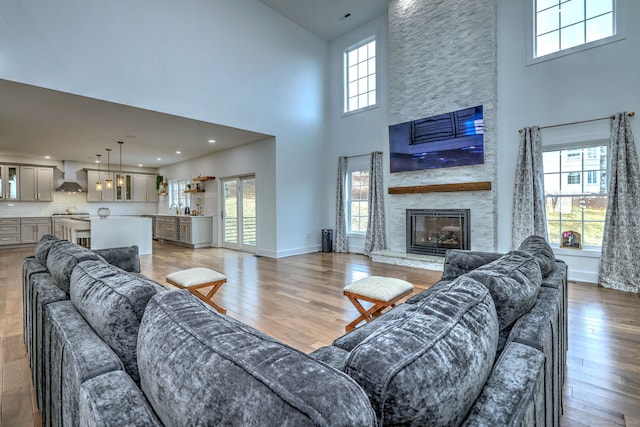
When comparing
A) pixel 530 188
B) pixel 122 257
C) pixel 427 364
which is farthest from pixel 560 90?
pixel 122 257

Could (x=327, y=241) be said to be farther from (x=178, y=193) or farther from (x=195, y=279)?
(x=178, y=193)

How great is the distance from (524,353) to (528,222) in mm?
4602

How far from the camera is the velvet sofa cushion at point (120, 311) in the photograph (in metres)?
1.02

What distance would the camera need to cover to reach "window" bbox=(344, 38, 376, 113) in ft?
23.2

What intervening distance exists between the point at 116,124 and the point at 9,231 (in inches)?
223

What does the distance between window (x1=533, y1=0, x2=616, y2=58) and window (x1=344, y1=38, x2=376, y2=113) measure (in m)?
3.15

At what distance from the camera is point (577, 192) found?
15.1ft

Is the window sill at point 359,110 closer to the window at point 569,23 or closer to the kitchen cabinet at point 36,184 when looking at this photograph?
the window at point 569,23

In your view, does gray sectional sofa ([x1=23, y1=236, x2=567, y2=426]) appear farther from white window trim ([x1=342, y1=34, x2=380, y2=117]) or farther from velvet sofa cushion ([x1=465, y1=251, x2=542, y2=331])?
white window trim ([x1=342, y1=34, x2=380, y2=117])

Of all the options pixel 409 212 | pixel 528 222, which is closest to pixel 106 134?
pixel 409 212

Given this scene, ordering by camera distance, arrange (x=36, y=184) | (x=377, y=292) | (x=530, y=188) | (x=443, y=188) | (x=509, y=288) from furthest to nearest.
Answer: (x=36, y=184)
(x=443, y=188)
(x=530, y=188)
(x=377, y=292)
(x=509, y=288)

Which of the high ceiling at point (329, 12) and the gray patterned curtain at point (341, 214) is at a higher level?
the high ceiling at point (329, 12)

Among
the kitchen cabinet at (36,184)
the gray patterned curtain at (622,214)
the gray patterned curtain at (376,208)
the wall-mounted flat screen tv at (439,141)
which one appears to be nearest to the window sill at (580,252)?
the gray patterned curtain at (622,214)

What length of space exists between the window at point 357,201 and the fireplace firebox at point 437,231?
4.28ft
